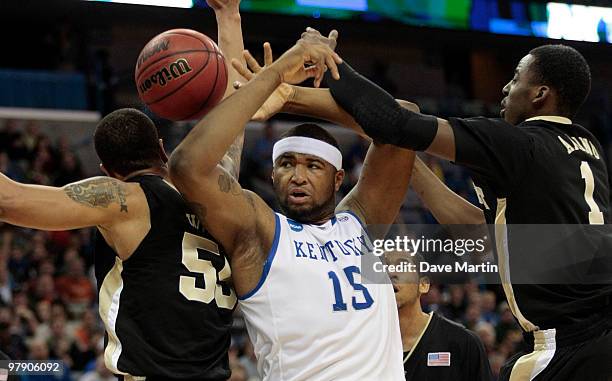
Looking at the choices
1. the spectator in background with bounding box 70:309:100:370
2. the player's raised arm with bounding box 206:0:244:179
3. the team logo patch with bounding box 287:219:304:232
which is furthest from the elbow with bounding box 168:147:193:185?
the spectator in background with bounding box 70:309:100:370

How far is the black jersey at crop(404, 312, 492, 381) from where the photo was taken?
5.54 metres

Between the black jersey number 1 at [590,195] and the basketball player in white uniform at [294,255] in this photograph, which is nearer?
the basketball player in white uniform at [294,255]

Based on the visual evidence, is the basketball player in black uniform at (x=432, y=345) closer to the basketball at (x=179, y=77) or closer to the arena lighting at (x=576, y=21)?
the basketball at (x=179, y=77)

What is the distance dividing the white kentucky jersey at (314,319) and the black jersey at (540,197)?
0.64 metres

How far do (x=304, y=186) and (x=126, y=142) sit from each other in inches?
32.9

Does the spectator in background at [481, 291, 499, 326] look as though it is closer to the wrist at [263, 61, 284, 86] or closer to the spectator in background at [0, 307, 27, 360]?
the spectator in background at [0, 307, 27, 360]

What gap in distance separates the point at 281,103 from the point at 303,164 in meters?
0.30

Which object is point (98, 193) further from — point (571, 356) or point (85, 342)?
point (85, 342)

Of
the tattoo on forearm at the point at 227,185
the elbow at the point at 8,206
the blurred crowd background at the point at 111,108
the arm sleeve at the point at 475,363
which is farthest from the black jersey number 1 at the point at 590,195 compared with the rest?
the blurred crowd background at the point at 111,108

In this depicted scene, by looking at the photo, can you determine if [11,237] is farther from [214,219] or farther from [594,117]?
[594,117]

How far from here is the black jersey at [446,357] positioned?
5.54 m

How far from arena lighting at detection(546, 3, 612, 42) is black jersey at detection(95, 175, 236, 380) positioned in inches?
443

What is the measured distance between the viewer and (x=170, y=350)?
3.80 m

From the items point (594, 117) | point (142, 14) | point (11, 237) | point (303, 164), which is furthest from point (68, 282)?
point (594, 117)
